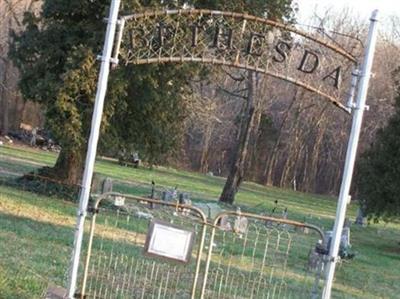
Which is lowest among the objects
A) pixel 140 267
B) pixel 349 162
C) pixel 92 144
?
pixel 140 267

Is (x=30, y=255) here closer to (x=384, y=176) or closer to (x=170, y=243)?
(x=170, y=243)

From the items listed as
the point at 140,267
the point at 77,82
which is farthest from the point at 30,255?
the point at 77,82

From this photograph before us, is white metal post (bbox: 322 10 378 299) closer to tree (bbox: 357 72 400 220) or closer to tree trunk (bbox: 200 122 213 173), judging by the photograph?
tree (bbox: 357 72 400 220)

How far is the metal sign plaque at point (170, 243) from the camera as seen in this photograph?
691cm

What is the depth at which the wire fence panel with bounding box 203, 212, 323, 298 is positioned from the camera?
31.7 feet

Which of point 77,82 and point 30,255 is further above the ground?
point 77,82

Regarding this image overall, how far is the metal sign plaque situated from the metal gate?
74 mm

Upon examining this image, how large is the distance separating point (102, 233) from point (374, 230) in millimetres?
18232

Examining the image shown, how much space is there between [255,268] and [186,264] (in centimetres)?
659

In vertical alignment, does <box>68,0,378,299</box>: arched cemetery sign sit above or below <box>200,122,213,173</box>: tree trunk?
above

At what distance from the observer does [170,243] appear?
693 centimetres

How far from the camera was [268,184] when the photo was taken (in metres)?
57.7

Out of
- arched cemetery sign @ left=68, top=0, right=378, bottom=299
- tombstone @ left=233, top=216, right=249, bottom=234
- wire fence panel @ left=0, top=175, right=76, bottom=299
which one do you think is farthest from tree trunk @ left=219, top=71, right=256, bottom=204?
arched cemetery sign @ left=68, top=0, right=378, bottom=299

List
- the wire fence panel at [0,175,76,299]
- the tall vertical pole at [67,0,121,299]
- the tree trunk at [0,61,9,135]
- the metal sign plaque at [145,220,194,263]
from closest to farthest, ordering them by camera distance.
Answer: the metal sign plaque at [145,220,194,263]
the tall vertical pole at [67,0,121,299]
the wire fence panel at [0,175,76,299]
the tree trunk at [0,61,9,135]
